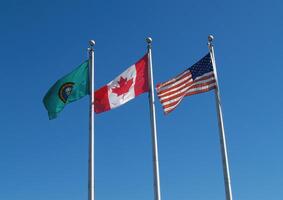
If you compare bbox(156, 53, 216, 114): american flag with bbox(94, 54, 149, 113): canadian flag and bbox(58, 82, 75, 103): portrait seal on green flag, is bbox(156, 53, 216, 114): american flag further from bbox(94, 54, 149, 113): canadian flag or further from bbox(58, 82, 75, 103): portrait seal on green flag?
bbox(58, 82, 75, 103): portrait seal on green flag

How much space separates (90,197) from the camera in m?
30.1

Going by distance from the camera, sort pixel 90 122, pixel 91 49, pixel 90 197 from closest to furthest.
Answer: pixel 90 197 → pixel 90 122 → pixel 91 49

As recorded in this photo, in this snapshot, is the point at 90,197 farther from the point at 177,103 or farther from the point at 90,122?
the point at 177,103

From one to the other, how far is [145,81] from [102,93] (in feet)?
8.62

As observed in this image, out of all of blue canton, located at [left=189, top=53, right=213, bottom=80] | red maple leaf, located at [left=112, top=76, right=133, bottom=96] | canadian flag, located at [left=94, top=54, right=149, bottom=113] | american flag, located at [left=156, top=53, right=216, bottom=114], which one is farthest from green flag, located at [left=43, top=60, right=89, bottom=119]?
blue canton, located at [left=189, top=53, right=213, bottom=80]

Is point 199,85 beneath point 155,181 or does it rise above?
above

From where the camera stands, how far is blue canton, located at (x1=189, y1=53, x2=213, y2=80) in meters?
32.9

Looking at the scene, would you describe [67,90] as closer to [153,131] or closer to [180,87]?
[153,131]

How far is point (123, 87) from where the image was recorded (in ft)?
107

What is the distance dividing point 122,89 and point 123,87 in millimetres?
133

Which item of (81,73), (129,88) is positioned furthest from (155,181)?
(81,73)

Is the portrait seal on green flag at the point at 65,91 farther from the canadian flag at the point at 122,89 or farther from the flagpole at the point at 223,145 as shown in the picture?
the flagpole at the point at 223,145

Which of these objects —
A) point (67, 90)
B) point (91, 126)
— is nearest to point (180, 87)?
point (91, 126)

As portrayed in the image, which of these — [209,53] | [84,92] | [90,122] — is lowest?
[90,122]
